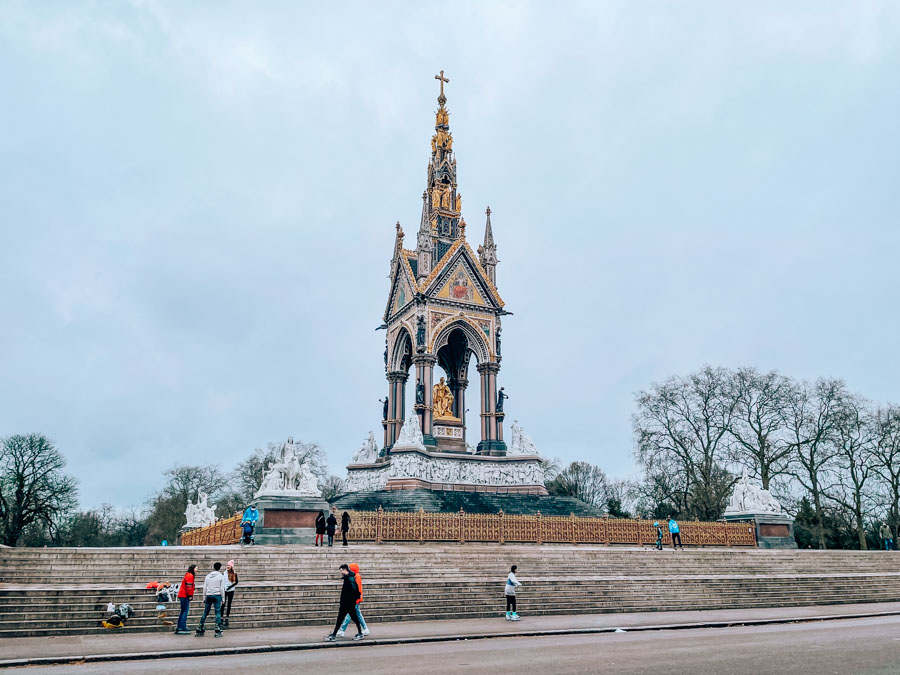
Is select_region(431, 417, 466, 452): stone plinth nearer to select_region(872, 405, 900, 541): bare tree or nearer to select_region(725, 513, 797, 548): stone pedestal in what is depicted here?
select_region(725, 513, 797, 548): stone pedestal

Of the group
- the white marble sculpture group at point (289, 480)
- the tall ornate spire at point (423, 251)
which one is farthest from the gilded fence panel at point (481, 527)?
the tall ornate spire at point (423, 251)

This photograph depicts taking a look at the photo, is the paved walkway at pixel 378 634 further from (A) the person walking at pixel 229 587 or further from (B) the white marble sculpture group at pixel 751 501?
(B) the white marble sculpture group at pixel 751 501

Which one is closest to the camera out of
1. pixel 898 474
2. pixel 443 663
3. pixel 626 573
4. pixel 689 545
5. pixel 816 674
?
pixel 816 674

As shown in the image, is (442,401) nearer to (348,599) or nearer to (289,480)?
(289,480)

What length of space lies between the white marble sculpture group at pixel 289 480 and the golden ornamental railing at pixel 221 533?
4.35 feet

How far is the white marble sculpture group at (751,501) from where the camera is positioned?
2714cm

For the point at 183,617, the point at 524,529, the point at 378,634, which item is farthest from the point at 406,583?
the point at 524,529

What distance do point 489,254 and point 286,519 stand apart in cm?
2236

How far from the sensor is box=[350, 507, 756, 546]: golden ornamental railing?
21.5 metres

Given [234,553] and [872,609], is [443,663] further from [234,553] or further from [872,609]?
[872,609]

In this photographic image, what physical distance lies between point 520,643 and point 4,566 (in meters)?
10.5

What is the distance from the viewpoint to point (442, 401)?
118 ft

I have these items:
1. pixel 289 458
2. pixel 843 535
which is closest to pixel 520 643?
pixel 289 458

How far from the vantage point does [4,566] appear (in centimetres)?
1419
